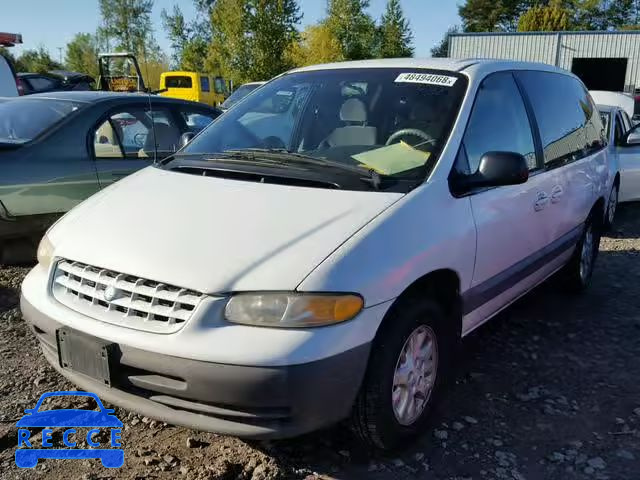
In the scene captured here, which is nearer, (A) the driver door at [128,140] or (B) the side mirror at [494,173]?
(B) the side mirror at [494,173]

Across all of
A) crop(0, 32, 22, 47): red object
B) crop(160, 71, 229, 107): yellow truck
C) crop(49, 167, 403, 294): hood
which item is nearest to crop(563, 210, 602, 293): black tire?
crop(49, 167, 403, 294): hood

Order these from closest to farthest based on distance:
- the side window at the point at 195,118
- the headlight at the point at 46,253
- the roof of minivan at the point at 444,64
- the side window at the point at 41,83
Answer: the headlight at the point at 46,253 → the roof of minivan at the point at 444,64 → the side window at the point at 195,118 → the side window at the point at 41,83

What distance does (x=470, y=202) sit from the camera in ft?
9.64

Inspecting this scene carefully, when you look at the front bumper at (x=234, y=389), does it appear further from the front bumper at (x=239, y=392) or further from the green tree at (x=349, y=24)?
the green tree at (x=349, y=24)

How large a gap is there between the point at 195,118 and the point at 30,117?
153 centimetres

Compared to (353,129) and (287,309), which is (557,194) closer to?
(353,129)

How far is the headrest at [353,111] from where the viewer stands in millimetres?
3350

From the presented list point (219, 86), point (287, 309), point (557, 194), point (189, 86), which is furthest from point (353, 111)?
point (219, 86)

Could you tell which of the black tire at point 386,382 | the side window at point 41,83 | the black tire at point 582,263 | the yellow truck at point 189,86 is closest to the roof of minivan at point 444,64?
the black tire at point 386,382

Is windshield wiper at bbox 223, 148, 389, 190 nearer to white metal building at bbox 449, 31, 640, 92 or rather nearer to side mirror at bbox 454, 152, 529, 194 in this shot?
side mirror at bbox 454, 152, 529, 194

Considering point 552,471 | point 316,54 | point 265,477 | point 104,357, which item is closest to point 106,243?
point 104,357

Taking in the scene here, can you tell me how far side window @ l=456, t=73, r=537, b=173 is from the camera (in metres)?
3.14

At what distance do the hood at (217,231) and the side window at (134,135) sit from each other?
7.51 feet

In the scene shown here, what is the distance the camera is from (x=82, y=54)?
2062 inches
